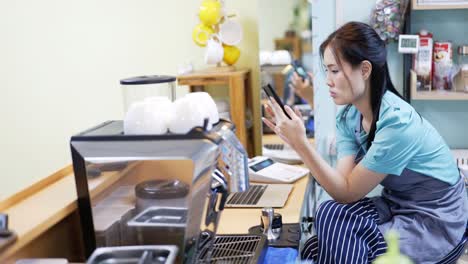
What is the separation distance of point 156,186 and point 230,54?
4.94ft

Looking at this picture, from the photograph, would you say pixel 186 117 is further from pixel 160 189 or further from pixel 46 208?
pixel 46 208

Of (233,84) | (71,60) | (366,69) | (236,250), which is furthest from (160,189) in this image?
(71,60)

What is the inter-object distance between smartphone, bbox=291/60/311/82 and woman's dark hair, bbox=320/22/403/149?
0.78m

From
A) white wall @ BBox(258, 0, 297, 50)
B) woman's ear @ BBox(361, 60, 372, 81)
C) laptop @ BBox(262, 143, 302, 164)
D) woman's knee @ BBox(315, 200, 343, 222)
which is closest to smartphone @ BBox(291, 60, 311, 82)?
white wall @ BBox(258, 0, 297, 50)

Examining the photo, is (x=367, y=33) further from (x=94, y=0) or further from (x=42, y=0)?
(x=42, y=0)

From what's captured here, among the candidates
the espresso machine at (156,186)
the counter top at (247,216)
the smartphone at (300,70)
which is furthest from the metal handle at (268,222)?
the smartphone at (300,70)

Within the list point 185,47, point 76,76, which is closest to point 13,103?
point 76,76

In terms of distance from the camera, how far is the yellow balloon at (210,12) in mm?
2590

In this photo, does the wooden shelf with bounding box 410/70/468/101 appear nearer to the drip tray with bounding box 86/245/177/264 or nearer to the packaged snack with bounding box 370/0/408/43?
the packaged snack with bounding box 370/0/408/43

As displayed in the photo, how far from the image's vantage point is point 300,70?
267 cm

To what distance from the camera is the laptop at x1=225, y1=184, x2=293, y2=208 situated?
6.40ft

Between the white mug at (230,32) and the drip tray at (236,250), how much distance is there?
1.36 m

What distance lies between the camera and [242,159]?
1258 millimetres

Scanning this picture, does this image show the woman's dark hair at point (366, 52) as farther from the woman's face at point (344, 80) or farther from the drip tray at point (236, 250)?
the drip tray at point (236, 250)
